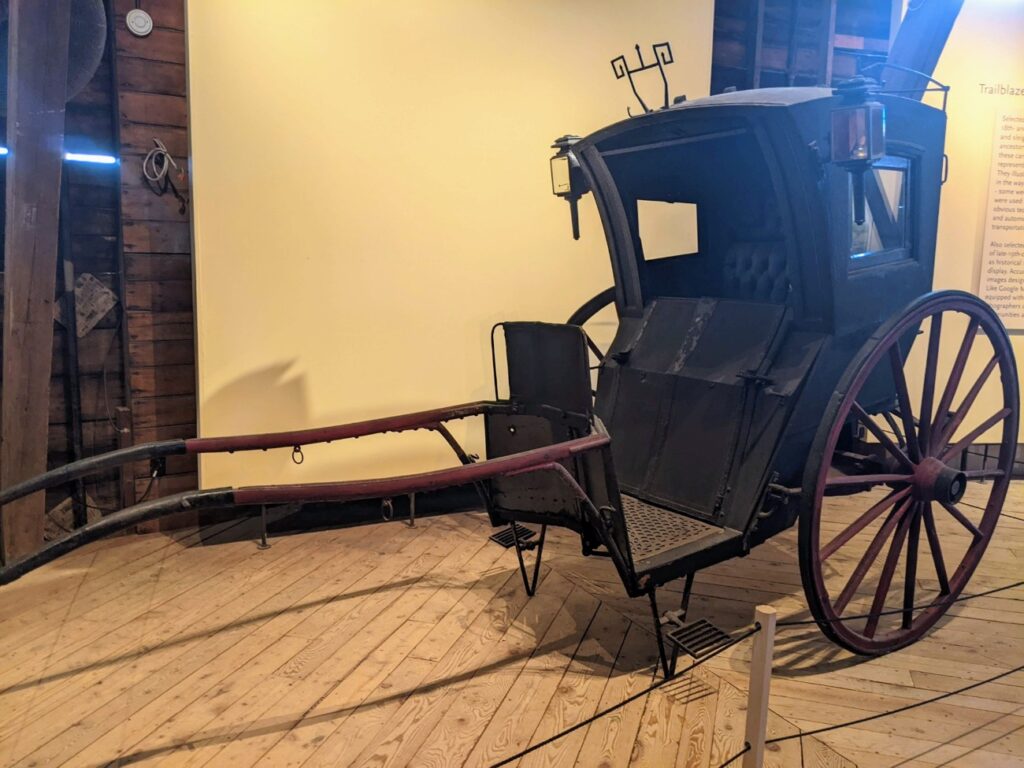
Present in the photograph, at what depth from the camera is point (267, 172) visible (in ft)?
11.2

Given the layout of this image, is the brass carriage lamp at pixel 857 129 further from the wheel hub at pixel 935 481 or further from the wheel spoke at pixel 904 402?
the wheel hub at pixel 935 481

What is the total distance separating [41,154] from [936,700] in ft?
12.4

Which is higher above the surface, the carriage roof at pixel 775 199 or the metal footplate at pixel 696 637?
the carriage roof at pixel 775 199

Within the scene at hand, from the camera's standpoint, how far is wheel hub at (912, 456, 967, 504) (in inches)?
→ 96.0

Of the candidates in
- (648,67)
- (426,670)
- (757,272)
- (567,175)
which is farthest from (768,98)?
(426,670)

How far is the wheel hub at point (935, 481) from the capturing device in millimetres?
2438

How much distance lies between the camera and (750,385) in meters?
2.42

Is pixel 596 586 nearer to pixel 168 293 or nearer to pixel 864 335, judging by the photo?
pixel 864 335

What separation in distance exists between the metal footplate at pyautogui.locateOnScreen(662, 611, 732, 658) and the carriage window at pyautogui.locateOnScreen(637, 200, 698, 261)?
91.7 inches

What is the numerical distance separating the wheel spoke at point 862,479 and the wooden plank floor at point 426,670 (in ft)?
2.00

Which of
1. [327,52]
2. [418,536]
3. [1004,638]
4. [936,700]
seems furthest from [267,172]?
[1004,638]

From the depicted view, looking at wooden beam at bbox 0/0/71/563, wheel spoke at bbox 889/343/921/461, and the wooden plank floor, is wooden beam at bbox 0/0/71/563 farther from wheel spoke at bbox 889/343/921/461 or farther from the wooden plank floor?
wheel spoke at bbox 889/343/921/461

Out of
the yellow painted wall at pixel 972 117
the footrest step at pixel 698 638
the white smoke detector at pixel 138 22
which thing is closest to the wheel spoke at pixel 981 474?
the footrest step at pixel 698 638

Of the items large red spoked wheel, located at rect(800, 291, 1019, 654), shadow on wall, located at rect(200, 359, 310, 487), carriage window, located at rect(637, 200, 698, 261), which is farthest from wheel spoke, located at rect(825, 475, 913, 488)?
shadow on wall, located at rect(200, 359, 310, 487)
